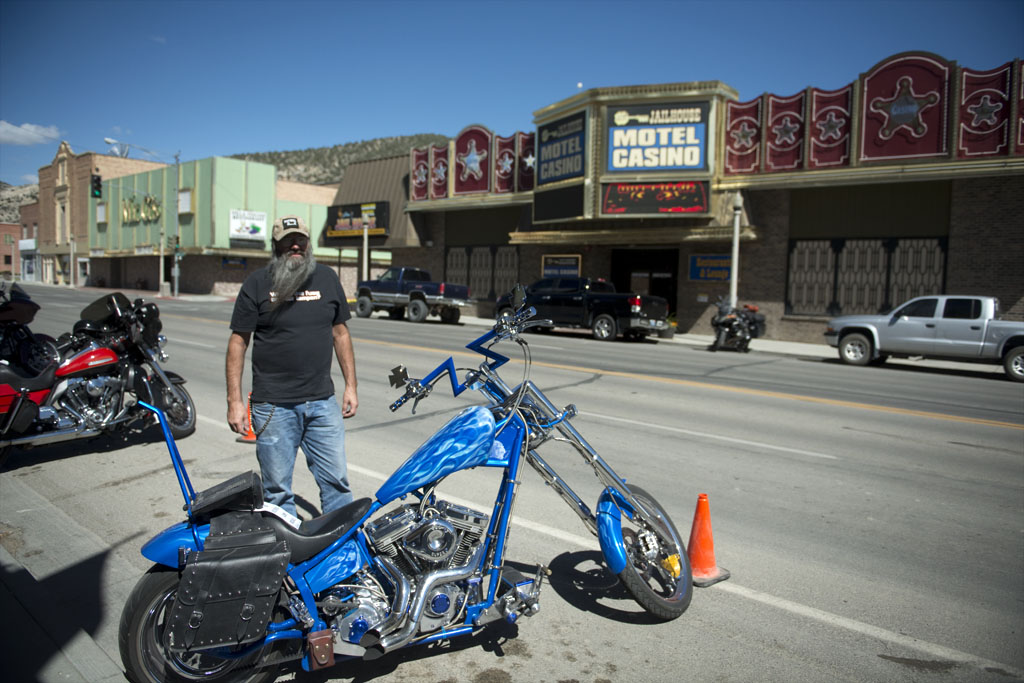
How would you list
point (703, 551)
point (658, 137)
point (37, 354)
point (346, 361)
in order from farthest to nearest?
point (658, 137), point (37, 354), point (703, 551), point (346, 361)

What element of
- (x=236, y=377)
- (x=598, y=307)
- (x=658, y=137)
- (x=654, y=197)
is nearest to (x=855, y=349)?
(x=598, y=307)

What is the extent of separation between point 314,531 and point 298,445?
3.14ft

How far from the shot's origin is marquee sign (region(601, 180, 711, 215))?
22.9 metres

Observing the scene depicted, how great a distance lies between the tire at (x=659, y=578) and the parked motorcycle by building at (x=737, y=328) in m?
16.6

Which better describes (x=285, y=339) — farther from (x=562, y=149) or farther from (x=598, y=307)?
(x=562, y=149)

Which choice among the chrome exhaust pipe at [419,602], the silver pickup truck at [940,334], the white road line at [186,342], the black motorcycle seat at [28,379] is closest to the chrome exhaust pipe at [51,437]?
the black motorcycle seat at [28,379]

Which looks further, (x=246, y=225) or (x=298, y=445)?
(x=246, y=225)

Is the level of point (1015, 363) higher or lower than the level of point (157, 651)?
higher

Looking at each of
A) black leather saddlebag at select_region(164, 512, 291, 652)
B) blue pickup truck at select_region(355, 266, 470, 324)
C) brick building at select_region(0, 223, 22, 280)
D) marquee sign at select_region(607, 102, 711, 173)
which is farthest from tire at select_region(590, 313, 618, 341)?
black leather saddlebag at select_region(164, 512, 291, 652)

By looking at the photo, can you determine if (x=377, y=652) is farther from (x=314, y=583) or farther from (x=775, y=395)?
(x=775, y=395)

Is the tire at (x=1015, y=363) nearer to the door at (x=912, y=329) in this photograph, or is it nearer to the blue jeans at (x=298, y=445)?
the door at (x=912, y=329)

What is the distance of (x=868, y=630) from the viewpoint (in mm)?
3736

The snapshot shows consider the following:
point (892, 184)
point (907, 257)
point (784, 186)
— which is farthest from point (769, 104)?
point (907, 257)

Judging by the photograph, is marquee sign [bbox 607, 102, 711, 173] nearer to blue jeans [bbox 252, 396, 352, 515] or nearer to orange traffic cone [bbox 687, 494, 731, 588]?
orange traffic cone [bbox 687, 494, 731, 588]
